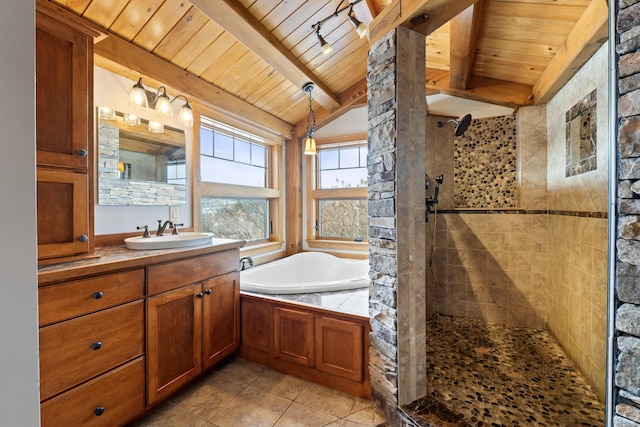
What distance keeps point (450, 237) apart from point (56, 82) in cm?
312

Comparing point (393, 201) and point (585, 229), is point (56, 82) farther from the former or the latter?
point (585, 229)

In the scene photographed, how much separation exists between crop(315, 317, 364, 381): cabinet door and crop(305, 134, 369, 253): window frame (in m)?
1.56

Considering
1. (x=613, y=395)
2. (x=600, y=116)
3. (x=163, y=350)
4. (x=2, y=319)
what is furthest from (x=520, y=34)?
(x=163, y=350)

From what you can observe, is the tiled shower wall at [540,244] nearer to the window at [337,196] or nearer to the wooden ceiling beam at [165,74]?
the window at [337,196]

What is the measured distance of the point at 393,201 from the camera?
4.59 feet

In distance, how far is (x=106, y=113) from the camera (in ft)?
6.01

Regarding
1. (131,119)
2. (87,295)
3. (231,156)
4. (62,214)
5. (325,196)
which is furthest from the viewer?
(325,196)

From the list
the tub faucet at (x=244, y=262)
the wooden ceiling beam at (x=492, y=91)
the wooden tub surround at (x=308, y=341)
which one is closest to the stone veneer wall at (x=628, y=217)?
the wooden tub surround at (x=308, y=341)

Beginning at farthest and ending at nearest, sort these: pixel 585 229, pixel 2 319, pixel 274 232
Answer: pixel 274 232 → pixel 585 229 → pixel 2 319

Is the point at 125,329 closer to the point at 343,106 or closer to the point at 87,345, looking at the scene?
the point at 87,345

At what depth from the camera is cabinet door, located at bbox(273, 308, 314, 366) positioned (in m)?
1.88

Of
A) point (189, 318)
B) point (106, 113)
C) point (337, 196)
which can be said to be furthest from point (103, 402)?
point (337, 196)

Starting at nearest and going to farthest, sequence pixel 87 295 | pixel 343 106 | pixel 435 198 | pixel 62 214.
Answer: pixel 87 295 < pixel 62 214 < pixel 435 198 < pixel 343 106

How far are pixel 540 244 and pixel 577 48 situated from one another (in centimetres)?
157
